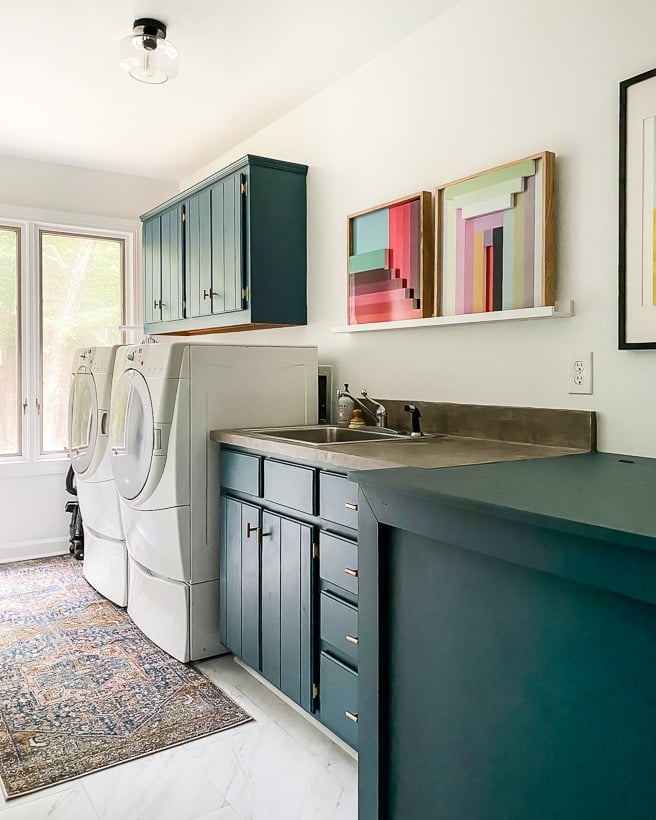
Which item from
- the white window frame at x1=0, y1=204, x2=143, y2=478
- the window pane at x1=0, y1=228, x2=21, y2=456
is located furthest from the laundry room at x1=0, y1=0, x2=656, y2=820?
the window pane at x1=0, y1=228, x2=21, y2=456

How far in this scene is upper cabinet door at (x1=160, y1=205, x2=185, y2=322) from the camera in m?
4.10

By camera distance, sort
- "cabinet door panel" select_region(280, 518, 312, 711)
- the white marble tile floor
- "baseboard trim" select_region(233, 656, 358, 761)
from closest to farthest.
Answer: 1. the white marble tile floor
2. "baseboard trim" select_region(233, 656, 358, 761)
3. "cabinet door panel" select_region(280, 518, 312, 711)

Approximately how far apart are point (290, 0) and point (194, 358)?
→ 1.38 metres

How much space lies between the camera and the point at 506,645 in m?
1.17

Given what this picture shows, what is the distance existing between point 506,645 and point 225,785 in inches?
48.9

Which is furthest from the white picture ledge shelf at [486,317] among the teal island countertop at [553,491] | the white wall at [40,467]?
the white wall at [40,467]

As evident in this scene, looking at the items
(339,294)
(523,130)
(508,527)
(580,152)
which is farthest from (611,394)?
(339,294)

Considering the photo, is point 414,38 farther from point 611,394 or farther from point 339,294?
point 611,394

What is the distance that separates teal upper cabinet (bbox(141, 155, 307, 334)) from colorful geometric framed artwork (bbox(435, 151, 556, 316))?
3.40 ft

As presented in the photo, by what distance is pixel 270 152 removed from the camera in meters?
3.86

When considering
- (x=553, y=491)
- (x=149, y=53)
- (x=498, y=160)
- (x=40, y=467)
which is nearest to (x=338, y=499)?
(x=553, y=491)

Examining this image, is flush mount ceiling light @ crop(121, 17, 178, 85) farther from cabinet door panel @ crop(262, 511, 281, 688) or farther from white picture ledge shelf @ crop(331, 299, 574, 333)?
cabinet door panel @ crop(262, 511, 281, 688)

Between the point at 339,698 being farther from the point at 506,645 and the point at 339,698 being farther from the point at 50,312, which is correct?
the point at 50,312

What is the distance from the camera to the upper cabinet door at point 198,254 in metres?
3.76
